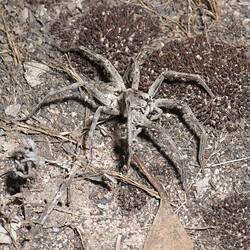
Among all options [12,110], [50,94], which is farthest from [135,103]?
[12,110]

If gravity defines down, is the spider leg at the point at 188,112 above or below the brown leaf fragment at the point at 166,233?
above


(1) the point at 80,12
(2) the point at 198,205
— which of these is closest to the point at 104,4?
(1) the point at 80,12

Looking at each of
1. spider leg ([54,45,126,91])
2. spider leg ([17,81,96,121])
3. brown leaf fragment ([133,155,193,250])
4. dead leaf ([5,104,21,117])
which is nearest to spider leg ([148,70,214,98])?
spider leg ([54,45,126,91])

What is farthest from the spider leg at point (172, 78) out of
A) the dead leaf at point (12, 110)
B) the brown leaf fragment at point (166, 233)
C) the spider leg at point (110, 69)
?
the dead leaf at point (12, 110)

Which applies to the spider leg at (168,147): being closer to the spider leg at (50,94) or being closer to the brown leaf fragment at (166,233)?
the brown leaf fragment at (166,233)

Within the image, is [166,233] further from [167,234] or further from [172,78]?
[172,78]

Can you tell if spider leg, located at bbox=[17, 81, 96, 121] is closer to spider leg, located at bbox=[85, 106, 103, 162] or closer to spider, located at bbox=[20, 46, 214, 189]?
spider, located at bbox=[20, 46, 214, 189]

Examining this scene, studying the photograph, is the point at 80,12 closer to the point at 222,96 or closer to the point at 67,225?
the point at 222,96
